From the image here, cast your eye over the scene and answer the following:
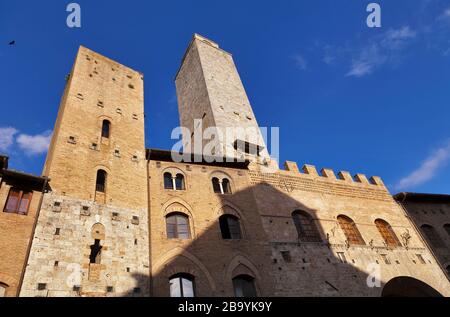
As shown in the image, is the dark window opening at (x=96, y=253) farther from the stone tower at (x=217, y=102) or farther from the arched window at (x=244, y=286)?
the stone tower at (x=217, y=102)

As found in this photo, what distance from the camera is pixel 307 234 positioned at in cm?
1361

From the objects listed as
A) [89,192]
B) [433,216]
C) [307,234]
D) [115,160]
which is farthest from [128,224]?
[433,216]

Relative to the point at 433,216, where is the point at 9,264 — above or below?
below

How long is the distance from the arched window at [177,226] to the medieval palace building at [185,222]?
4 cm

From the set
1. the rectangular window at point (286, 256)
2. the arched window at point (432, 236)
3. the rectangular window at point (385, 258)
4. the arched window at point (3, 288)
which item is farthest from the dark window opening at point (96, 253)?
the arched window at point (432, 236)

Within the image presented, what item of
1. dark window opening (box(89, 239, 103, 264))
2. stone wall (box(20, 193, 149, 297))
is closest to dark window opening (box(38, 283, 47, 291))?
stone wall (box(20, 193, 149, 297))

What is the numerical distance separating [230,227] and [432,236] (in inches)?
443

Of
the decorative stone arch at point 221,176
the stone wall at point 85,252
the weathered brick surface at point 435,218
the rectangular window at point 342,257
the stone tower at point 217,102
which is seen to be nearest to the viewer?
the stone wall at point 85,252

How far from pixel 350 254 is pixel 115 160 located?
10255 mm

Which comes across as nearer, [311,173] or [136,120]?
[136,120]

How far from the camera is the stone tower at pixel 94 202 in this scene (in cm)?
870

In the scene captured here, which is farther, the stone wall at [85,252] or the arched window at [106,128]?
the arched window at [106,128]
